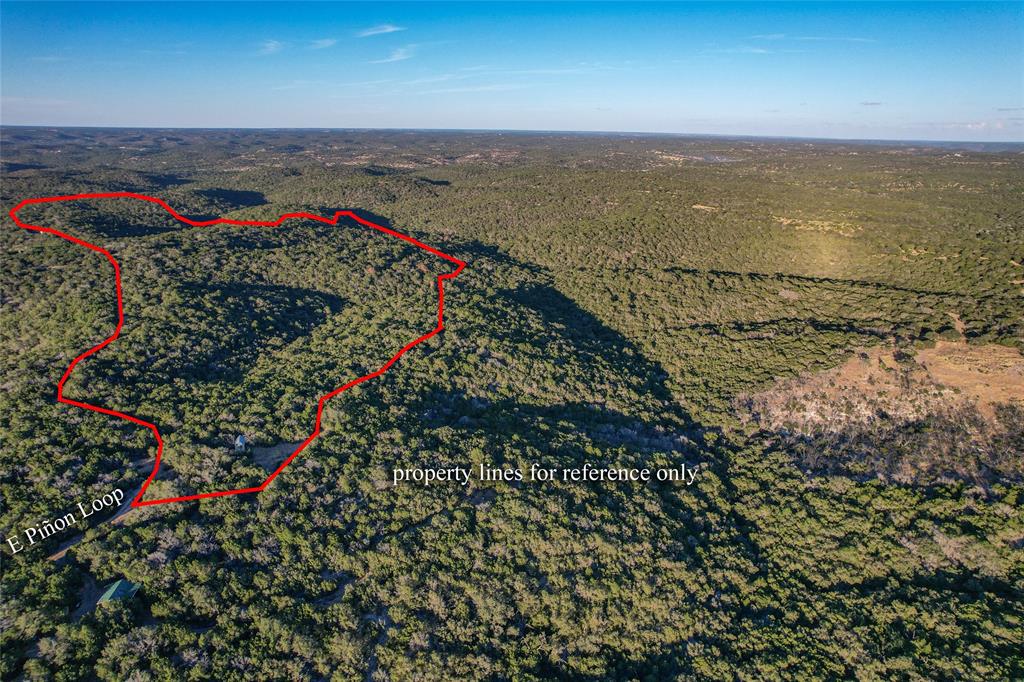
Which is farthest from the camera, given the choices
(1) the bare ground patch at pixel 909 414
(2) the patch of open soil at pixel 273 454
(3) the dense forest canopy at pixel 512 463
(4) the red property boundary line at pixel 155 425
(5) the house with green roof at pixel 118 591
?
(1) the bare ground patch at pixel 909 414

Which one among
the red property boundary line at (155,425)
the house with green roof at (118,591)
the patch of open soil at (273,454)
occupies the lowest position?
the house with green roof at (118,591)

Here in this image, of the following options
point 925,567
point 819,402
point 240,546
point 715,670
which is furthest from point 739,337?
point 240,546

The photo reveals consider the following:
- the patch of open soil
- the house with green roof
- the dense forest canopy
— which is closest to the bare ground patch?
the dense forest canopy

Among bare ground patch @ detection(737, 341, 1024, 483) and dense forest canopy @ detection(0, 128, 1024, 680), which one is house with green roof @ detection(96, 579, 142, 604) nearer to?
dense forest canopy @ detection(0, 128, 1024, 680)

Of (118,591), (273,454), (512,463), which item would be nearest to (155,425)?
(273,454)

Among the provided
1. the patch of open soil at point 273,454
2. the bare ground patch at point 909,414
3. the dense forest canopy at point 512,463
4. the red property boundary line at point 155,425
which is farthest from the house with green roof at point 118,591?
the bare ground patch at point 909,414

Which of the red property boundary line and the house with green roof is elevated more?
the red property boundary line

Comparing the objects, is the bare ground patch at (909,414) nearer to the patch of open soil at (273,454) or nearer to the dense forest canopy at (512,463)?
the dense forest canopy at (512,463)

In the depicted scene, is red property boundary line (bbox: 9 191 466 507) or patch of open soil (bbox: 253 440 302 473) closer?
red property boundary line (bbox: 9 191 466 507)
